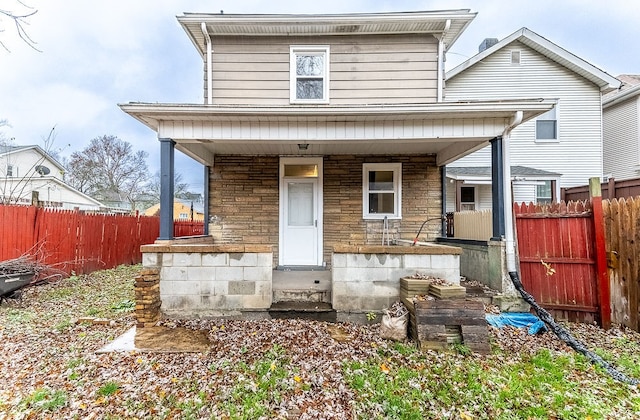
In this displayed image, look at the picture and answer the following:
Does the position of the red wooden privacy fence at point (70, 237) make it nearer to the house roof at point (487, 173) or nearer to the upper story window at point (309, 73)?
the upper story window at point (309, 73)

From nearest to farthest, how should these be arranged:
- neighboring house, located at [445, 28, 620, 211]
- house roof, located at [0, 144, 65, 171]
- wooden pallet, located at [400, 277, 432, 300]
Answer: wooden pallet, located at [400, 277, 432, 300], neighboring house, located at [445, 28, 620, 211], house roof, located at [0, 144, 65, 171]

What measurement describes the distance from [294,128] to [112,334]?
3746 millimetres

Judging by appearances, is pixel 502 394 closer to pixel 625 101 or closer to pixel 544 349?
pixel 544 349

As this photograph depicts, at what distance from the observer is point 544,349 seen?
3643 mm

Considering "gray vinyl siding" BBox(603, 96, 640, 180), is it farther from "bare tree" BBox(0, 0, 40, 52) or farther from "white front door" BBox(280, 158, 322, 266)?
"bare tree" BBox(0, 0, 40, 52)

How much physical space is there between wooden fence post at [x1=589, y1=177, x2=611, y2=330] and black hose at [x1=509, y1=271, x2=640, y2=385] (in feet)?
2.32

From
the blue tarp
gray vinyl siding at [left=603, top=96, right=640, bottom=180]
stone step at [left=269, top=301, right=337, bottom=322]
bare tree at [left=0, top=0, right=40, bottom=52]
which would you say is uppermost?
gray vinyl siding at [left=603, top=96, right=640, bottom=180]

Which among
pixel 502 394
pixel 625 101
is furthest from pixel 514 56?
pixel 502 394

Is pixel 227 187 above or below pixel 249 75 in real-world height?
below

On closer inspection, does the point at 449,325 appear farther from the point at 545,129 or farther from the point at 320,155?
the point at 545,129

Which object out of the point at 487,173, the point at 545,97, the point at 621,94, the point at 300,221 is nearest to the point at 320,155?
the point at 300,221

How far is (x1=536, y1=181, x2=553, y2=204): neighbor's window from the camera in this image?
1080 cm

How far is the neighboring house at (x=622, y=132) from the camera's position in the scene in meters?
11.0

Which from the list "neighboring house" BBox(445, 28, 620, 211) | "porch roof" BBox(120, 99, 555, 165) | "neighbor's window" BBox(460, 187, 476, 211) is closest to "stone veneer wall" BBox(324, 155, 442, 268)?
"porch roof" BBox(120, 99, 555, 165)
